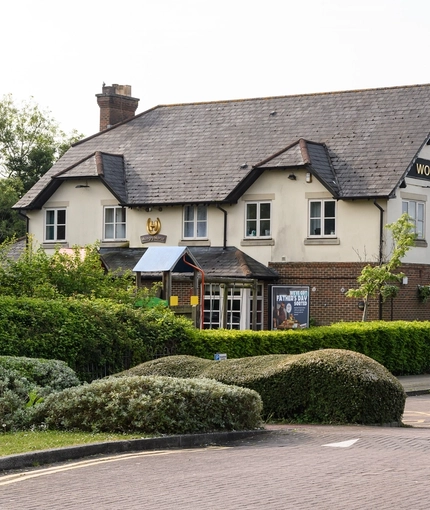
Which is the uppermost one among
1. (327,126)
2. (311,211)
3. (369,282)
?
(327,126)

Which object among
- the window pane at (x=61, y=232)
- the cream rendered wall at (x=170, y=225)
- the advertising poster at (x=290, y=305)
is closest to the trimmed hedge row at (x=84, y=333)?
the advertising poster at (x=290, y=305)

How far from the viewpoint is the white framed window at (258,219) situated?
1642 inches

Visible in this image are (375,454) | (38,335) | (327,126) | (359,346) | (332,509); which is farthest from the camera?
(327,126)

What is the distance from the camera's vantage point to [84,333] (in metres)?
21.1

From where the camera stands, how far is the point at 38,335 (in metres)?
20.4

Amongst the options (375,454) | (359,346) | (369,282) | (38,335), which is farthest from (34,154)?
(375,454)

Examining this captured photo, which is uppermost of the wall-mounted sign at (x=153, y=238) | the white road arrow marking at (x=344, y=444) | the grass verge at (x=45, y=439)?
the wall-mounted sign at (x=153, y=238)

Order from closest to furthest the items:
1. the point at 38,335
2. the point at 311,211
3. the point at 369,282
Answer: the point at 38,335 → the point at 369,282 → the point at 311,211

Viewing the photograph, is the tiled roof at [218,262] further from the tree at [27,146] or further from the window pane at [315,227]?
the tree at [27,146]

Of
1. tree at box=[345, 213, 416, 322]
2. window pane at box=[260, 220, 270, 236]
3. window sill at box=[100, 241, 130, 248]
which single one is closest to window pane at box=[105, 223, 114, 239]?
window sill at box=[100, 241, 130, 248]

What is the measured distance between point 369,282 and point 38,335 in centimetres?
1893

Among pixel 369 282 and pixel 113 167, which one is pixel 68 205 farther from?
pixel 369 282

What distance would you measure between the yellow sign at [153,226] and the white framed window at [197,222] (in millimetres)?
1216

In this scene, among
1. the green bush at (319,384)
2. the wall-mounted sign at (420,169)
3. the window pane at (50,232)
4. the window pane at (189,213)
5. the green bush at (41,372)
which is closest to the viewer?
the green bush at (41,372)
